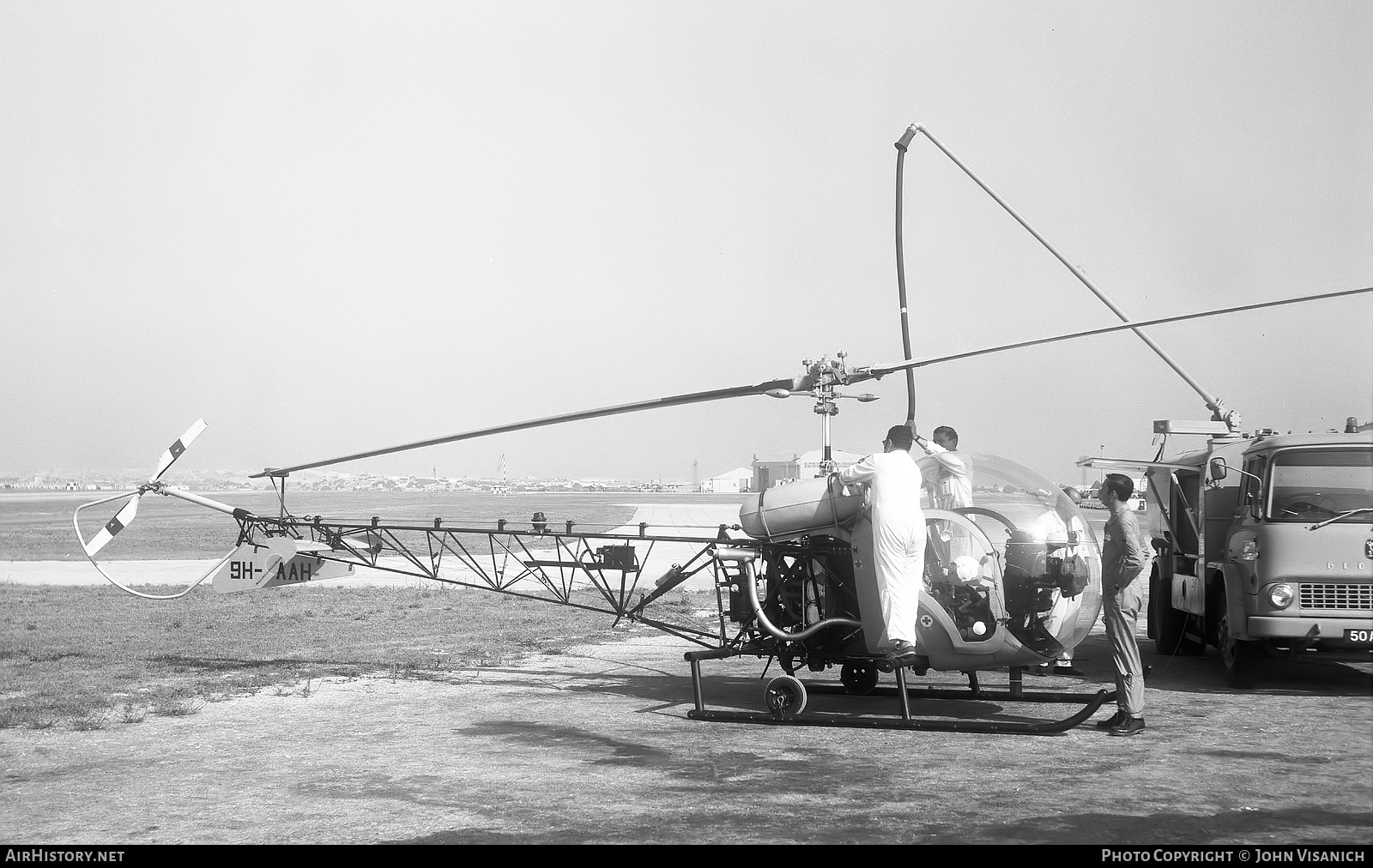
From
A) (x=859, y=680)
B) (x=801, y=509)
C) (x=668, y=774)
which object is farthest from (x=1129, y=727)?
(x=668, y=774)

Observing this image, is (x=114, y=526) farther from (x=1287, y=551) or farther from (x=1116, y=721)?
(x=1287, y=551)

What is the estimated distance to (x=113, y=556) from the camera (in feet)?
101

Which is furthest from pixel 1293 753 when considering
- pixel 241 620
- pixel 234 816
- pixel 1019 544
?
pixel 241 620

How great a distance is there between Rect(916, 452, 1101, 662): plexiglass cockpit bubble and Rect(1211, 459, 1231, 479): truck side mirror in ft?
8.05

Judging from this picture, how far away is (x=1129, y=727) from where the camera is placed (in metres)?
7.55

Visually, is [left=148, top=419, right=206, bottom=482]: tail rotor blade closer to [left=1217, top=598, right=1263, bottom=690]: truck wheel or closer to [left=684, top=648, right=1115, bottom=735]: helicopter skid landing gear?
[left=684, top=648, right=1115, bottom=735]: helicopter skid landing gear

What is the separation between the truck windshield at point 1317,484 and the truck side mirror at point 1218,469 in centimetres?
47

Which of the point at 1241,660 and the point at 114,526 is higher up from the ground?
the point at 114,526

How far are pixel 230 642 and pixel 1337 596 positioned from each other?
12256 mm

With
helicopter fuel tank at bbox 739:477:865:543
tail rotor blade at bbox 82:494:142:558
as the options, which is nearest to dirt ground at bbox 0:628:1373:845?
helicopter fuel tank at bbox 739:477:865:543

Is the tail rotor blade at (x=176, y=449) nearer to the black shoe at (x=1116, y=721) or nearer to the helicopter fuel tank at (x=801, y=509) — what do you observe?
the helicopter fuel tank at (x=801, y=509)

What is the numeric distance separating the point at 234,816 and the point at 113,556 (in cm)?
2886

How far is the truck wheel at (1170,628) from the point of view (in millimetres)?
12109

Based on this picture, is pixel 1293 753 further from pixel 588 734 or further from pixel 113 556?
pixel 113 556
